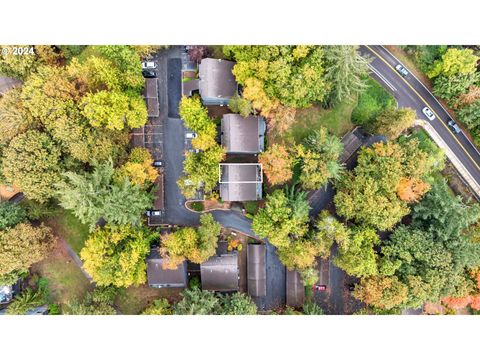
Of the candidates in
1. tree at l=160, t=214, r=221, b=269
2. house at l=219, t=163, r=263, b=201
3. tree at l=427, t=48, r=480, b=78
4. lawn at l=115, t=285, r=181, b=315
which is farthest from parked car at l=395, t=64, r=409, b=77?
lawn at l=115, t=285, r=181, b=315

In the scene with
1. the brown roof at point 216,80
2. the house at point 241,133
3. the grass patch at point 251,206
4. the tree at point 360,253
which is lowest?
the tree at point 360,253

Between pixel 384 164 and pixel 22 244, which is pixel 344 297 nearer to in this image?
pixel 384 164

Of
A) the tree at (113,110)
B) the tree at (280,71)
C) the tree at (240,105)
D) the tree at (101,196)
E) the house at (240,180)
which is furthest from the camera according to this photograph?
the house at (240,180)

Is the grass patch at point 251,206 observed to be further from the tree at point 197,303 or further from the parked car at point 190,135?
the tree at point 197,303

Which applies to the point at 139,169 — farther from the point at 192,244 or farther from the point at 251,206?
the point at 251,206

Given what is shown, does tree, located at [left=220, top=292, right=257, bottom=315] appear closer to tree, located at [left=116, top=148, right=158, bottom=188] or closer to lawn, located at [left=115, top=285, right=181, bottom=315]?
lawn, located at [left=115, top=285, right=181, bottom=315]

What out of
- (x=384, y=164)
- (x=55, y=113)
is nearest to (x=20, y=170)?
(x=55, y=113)

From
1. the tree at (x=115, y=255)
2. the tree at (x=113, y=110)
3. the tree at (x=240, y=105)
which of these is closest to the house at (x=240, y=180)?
the tree at (x=240, y=105)

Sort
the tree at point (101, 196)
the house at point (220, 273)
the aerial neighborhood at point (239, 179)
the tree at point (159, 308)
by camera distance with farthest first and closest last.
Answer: the house at point (220, 273), the tree at point (159, 308), the aerial neighborhood at point (239, 179), the tree at point (101, 196)
